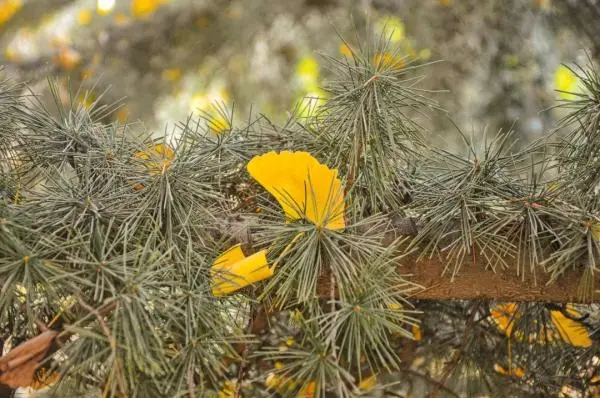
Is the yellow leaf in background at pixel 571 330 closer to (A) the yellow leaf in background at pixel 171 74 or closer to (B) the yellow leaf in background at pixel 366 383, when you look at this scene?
(B) the yellow leaf in background at pixel 366 383

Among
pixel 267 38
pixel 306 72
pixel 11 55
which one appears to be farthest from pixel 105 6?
pixel 306 72

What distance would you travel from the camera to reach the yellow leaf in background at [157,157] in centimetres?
59

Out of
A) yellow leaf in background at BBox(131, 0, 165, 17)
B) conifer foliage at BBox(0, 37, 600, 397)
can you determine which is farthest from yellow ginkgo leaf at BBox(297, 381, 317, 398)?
yellow leaf in background at BBox(131, 0, 165, 17)

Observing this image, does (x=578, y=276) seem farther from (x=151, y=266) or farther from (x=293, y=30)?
(x=293, y=30)

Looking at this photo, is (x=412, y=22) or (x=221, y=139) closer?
(x=221, y=139)

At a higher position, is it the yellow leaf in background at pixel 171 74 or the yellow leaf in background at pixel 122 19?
the yellow leaf in background at pixel 122 19

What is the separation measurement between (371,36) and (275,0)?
1.59 m

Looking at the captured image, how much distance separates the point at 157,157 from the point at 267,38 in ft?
5.81

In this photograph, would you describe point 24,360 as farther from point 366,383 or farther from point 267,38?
point 267,38

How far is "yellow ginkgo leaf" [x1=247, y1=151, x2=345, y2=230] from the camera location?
1.80 ft

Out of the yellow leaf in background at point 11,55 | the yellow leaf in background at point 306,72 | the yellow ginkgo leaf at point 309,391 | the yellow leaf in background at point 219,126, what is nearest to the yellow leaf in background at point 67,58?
the yellow leaf in background at point 11,55

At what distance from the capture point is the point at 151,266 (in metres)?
0.50

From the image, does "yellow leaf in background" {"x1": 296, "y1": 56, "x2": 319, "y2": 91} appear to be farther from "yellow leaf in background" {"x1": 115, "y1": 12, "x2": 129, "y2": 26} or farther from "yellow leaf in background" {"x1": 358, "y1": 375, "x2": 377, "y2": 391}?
"yellow leaf in background" {"x1": 358, "y1": 375, "x2": 377, "y2": 391}

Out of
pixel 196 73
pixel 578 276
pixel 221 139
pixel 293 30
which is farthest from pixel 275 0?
pixel 578 276
